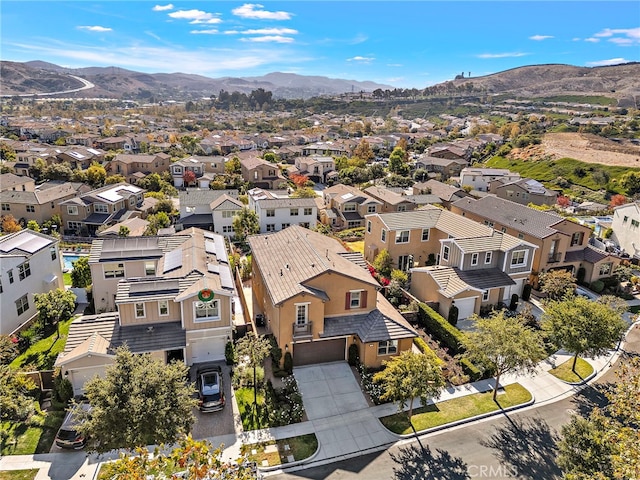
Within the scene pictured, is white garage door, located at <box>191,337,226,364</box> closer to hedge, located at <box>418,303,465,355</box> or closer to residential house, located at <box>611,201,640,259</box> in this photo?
hedge, located at <box>418,303,465,355</box>

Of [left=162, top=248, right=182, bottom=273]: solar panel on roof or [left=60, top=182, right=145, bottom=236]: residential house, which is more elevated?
[left=162, top=248, right=182, bottom=273]: solar panel on roof

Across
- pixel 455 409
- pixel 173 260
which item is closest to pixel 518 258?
pixel 455 409

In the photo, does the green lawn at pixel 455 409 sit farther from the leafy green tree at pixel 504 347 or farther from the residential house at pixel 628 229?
the residential house at pixel 628 229

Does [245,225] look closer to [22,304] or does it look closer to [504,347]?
[22,304]

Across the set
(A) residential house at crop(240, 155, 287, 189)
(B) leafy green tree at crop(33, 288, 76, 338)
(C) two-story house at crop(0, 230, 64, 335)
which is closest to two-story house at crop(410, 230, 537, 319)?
(B) leafy green tree at crop(33, 288, 76, 338)

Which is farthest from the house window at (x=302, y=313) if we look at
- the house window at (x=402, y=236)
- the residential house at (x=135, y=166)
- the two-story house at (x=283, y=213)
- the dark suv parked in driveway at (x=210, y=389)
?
A: the residential house at (x=135, y=166)
